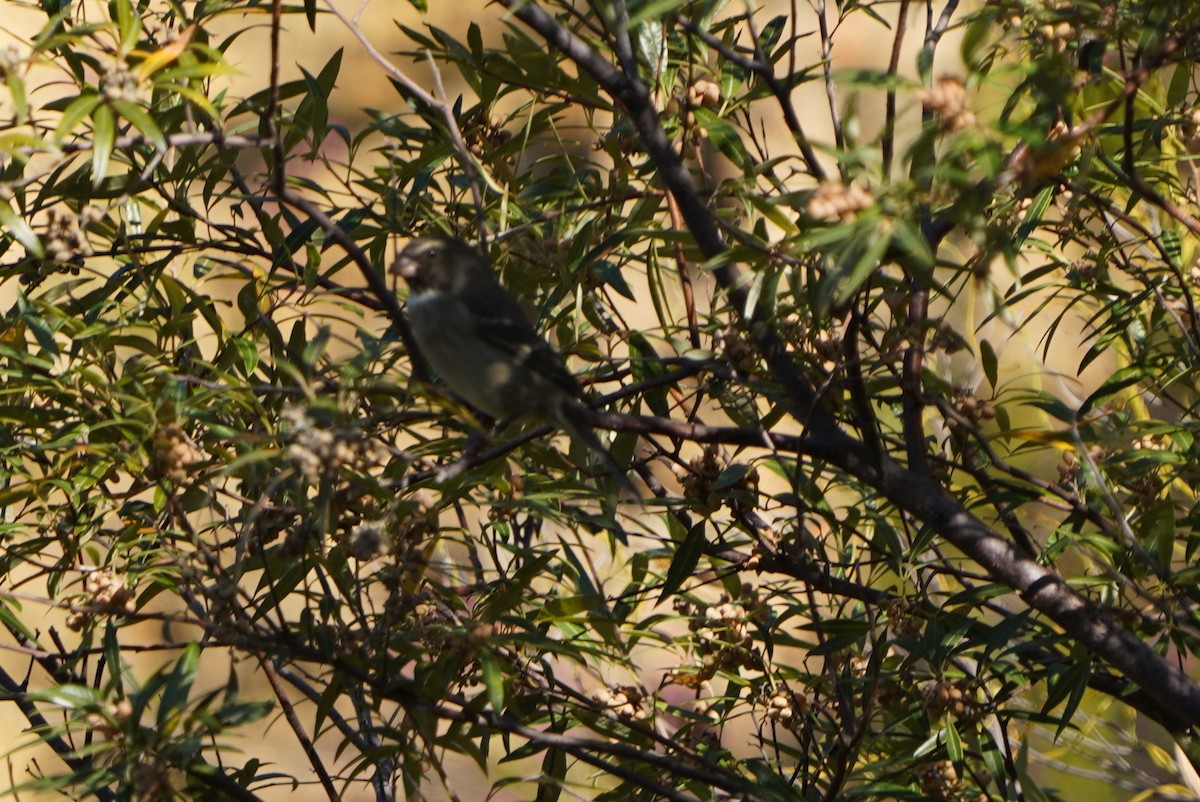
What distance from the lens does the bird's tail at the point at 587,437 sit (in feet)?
7.88

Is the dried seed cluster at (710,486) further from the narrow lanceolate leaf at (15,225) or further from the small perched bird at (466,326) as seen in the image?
the narrow lanceolate leaf at (15,225)

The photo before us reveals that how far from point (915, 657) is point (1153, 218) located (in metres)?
1.17

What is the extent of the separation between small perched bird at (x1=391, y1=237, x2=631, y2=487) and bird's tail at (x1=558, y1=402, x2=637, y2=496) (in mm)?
395

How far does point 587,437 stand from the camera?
2.53m

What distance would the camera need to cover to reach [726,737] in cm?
509

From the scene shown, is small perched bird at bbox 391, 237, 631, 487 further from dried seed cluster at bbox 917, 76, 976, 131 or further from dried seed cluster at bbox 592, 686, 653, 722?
dried seed cluster at bbox 917, 76, 976, 131

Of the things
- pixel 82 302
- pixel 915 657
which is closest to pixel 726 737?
pixel 915 657

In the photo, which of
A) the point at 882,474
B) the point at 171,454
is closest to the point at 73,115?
the point at 171,454

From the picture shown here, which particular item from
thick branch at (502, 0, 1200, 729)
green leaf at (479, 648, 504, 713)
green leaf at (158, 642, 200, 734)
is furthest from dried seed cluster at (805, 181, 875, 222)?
green leaf at (158, 642, 200, 734)

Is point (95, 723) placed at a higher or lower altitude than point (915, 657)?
lower

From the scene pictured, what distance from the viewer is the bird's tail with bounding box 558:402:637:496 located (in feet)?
7.88

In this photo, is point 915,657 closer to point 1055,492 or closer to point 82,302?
point 1055,492

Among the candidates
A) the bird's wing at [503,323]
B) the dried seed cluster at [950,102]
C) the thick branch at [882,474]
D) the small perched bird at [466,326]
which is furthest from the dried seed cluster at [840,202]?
the small perched bird at [466,326]

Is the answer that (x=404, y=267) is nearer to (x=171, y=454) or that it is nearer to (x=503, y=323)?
(x=503, y=323)
